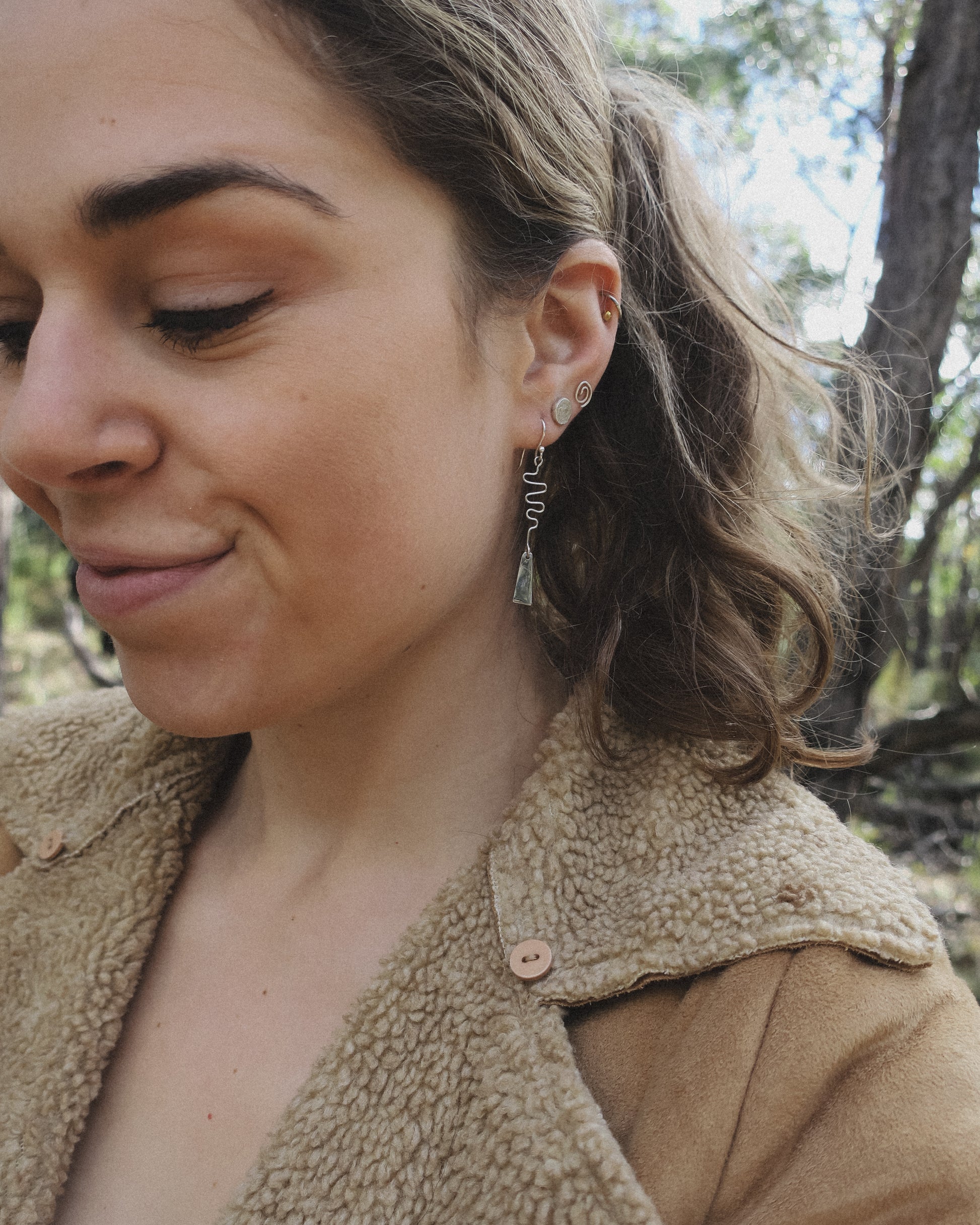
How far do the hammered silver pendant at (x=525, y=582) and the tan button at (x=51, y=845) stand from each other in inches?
34.4

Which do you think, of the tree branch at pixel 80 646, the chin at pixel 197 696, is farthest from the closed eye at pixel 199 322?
the tree branch at pixel 80 646

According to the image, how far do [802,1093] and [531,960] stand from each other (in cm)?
34

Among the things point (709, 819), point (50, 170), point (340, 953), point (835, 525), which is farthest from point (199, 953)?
point (835, 525)

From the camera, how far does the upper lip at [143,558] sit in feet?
3.94

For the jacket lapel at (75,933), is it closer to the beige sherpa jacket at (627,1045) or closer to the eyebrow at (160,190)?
the beige sherpa jacket at (627,1045)

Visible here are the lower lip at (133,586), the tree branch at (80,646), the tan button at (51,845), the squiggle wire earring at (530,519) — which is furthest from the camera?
the tree branch at (80,646)

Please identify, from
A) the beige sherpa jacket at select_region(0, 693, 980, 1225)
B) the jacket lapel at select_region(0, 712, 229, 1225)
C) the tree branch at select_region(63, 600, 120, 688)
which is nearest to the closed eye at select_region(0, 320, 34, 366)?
the jacket lapel at select_region(0, 712, 229, 1225)

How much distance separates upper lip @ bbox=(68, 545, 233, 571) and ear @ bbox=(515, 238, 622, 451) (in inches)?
17.8

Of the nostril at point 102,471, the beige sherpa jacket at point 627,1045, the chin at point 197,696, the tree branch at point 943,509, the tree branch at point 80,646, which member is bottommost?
the tree branch at point 80,646

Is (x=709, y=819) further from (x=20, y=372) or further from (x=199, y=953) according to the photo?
(x=20, y=372)

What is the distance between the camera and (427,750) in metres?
1.49

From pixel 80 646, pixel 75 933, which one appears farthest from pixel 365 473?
pixel 80 646

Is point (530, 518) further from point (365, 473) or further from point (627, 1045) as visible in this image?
point (627, 1045)

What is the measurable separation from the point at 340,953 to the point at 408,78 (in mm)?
1130
